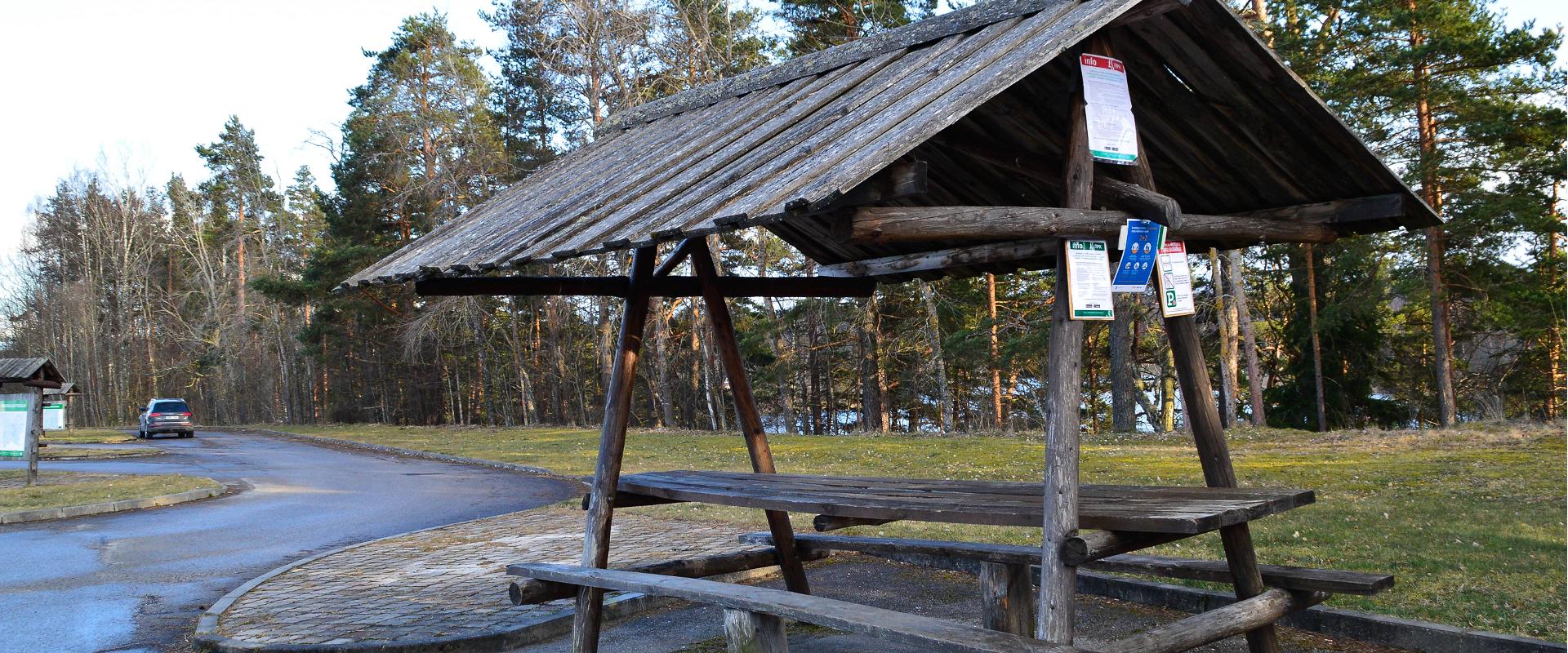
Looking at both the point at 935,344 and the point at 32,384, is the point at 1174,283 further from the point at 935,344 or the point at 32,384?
the point at 935,344

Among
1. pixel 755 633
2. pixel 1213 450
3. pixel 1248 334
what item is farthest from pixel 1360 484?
pixel 1248 334

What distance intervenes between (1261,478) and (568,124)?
30011mm

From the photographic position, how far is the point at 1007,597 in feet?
18.2

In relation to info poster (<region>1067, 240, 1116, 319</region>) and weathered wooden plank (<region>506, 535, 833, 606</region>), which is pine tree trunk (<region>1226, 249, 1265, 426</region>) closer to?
weathered wooden plank (<region>506, 535, 833, 606</region>)

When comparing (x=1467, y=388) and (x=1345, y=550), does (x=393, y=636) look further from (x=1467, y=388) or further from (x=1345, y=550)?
(x=1467, y=388)

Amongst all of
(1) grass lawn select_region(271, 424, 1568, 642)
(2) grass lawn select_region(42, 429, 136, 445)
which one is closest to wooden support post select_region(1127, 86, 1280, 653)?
(1) grass lawn select_region(271, 424, 1568, 642)

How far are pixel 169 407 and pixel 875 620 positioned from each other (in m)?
43.4

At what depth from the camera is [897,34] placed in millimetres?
5645

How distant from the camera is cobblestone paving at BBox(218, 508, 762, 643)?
664 centimetres

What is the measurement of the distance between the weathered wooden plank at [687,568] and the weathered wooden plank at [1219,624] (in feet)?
8.54

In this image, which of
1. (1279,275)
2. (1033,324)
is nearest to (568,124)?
(1033,324)

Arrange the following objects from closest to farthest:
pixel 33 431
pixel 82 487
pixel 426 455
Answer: pixel 82 487 < pixel 33 431 < pixel 426 455

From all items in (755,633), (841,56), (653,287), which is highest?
(841,56)

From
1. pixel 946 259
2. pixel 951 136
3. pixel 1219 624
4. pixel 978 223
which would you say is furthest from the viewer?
pixel 946 259
